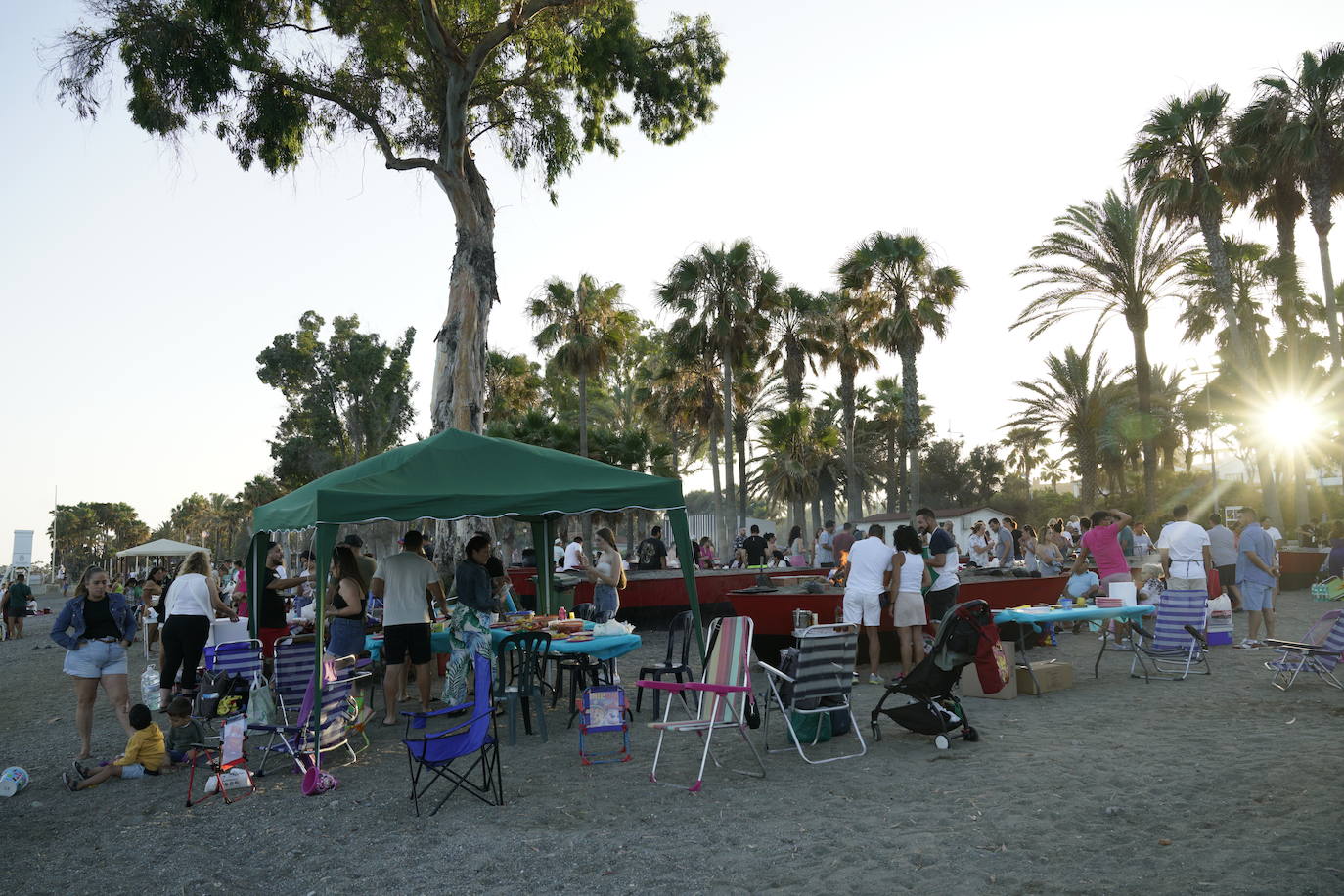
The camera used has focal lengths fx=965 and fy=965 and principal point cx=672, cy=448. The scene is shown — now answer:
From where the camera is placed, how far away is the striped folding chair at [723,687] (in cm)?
659

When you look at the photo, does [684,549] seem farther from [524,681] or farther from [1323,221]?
[1323,221]

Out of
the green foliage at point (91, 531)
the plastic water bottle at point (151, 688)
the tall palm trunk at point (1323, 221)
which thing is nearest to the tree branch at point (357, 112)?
the plastic water bottle at point (151, 688)

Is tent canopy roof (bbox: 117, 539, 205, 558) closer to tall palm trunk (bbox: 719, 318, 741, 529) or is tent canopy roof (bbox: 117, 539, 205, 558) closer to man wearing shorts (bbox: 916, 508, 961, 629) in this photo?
tall palm trunk (bbox: 719, 318, 741, 529)

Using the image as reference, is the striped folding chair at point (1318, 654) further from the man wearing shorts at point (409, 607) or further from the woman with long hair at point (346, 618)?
the woman with long hair at point (346, 618)

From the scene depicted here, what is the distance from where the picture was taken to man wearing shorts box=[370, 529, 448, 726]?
8648 mm

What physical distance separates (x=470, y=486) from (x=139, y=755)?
3.48m

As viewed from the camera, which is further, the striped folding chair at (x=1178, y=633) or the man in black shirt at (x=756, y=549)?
the man in black shirt at (x=756, y=549)

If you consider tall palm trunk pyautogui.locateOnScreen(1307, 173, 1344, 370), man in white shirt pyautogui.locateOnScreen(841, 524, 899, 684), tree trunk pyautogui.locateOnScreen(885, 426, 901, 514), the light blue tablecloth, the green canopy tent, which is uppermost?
tall palm trunk pyautogui.locateOnScreen(1307, 173, 1344, 370)

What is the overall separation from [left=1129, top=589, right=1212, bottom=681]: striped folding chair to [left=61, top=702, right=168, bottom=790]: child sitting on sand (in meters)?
9.29

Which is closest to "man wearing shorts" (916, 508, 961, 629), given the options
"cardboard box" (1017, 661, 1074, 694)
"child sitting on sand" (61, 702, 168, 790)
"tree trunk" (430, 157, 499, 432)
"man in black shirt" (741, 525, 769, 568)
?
"cardboard box" (1017, 661, 1074, 694)

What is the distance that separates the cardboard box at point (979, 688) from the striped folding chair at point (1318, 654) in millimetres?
2331

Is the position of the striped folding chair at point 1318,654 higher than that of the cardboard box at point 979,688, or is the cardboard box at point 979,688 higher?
the striped folding chair at point 1318,654

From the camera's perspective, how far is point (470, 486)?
30.4 ft

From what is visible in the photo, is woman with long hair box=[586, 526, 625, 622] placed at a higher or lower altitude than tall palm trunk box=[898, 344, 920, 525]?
lower
